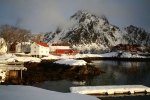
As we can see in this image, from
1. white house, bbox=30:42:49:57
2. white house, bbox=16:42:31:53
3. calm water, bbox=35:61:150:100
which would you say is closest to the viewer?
calm water, bbox=35:61:150:100

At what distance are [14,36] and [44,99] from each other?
77652 millimetres

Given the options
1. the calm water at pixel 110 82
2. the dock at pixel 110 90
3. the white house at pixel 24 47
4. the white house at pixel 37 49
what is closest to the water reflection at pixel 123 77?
the calm water at pixel 110 82

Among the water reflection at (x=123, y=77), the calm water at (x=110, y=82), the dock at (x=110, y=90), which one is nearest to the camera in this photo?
the dock at (x=110, y=90)

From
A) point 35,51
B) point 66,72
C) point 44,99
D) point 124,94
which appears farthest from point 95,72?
point 35,51

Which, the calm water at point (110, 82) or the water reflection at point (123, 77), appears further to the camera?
the water reflection at point (123, 77)

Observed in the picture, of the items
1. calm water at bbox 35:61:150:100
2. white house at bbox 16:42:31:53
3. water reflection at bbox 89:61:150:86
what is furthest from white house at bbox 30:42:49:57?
calm water at bbox 35:61:150:100

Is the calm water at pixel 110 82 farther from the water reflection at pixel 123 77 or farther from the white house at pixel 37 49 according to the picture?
the white house at pixel 37 49

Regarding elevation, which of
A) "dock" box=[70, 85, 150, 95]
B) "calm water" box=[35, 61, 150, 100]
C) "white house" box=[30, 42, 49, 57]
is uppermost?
"white house" box=[30, 42, 49, 57]

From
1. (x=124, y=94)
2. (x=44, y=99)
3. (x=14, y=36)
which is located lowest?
(x=124, y=94)

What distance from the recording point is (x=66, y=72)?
40406 millimetres

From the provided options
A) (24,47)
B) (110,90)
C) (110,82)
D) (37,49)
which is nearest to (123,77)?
(110,82)

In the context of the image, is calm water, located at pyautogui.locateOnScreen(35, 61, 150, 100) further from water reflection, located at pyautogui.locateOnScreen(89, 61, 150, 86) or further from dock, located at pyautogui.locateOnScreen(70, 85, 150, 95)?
dock, located at pyautogui.locateOnScreen(70, 85, 150, 95)

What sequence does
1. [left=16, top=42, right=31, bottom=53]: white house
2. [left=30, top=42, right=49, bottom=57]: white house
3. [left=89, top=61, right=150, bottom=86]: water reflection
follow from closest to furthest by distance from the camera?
[left=89, top=61, right=150, bottom=86]: water reflection < [left=30, top=42, right=49, bottom=57]: white house < [left=16, top=42, right=31, bottom=53]: white house

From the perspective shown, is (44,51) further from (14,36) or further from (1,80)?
(1,80)
